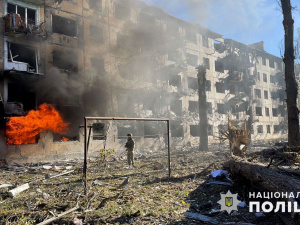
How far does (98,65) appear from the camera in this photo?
64.6 feet

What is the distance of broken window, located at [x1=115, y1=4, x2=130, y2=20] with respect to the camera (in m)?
22.0

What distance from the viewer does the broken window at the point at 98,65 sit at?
765 inches

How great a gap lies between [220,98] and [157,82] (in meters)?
11.8

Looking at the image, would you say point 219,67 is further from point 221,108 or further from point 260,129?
point 260,129

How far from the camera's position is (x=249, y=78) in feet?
113

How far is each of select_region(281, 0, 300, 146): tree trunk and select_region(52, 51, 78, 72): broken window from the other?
15.7 meters

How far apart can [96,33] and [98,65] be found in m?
3.22

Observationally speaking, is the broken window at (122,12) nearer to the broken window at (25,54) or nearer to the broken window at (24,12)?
the broken window at (24,12)

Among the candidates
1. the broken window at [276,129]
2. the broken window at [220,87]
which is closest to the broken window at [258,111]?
the broken window at [276,129]

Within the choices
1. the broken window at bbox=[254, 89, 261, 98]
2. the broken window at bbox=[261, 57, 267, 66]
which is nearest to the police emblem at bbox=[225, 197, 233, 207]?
the broken window at bbox=[254, 89, 261, 98]

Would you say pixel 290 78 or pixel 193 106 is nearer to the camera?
pixel 290 78

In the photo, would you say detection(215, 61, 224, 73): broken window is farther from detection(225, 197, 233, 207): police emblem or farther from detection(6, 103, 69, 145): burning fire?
detection(225, 197, 233, 207): police emblem

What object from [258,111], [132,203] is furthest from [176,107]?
[132,203]

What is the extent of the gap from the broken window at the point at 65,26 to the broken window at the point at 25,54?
332 centimetres
